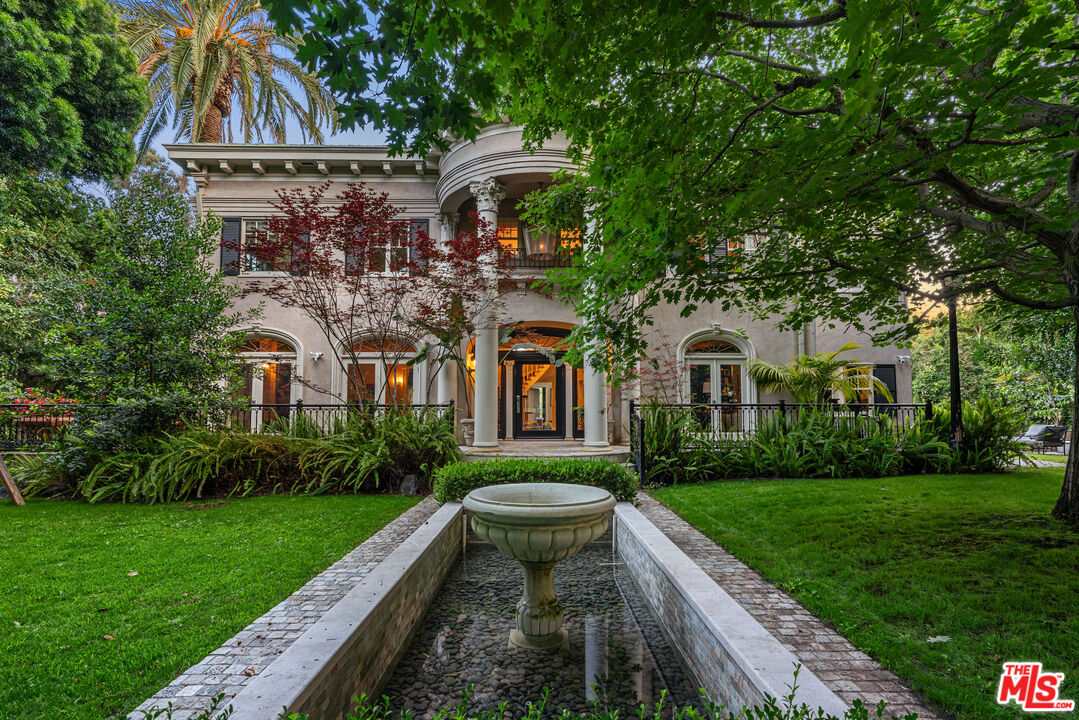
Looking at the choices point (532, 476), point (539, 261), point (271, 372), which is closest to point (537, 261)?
point (539, 261)

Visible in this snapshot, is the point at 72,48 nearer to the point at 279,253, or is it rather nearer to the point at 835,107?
the point at 279,253

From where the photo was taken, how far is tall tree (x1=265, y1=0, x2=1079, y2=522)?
2510 millimetres

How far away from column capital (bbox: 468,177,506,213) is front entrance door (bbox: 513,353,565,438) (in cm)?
419

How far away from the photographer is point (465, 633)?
3.90 m

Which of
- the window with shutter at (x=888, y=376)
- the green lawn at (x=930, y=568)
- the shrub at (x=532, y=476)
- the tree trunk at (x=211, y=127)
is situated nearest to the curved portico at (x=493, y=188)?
the shrub at (x=532, y=476)

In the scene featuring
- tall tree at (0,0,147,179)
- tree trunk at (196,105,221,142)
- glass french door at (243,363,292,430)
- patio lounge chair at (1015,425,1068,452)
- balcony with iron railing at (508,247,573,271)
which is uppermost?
tree trunk at (196,105,221,142)

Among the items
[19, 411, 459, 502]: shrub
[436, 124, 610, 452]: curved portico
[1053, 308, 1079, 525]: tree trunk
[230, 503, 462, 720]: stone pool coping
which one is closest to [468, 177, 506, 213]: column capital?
[436, 124, 610, 452]: curved portico

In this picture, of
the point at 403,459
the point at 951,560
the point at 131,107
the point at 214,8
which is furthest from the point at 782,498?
the point at 214,8

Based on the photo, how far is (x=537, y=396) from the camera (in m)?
13.7

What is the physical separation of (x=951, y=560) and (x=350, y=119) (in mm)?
5724

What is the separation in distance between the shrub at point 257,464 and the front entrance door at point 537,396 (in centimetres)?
457

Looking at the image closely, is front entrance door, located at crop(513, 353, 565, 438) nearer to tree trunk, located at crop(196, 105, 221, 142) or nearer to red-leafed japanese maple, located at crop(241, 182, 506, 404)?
red-leafed japanese maple, located at crop(241, 182, 506, 404)

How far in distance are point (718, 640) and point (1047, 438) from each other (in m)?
22.4

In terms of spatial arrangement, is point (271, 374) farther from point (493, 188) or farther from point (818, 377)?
point (818, 377)
